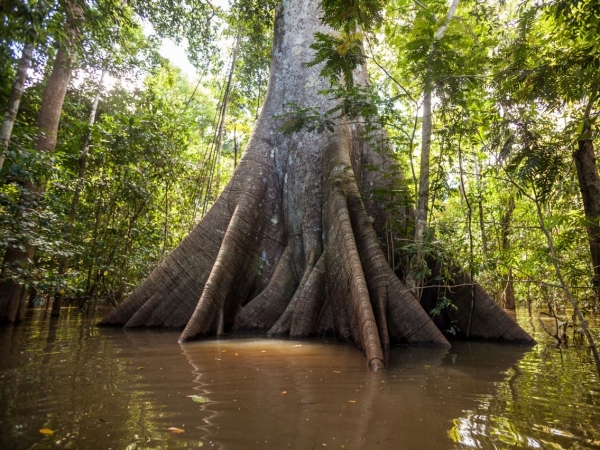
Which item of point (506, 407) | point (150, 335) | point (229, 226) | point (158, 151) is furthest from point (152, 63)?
point (506, 407)

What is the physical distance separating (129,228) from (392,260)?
22.3ft

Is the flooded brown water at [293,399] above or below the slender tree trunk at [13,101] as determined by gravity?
below

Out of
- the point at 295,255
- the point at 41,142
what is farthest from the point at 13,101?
the point at 295,255

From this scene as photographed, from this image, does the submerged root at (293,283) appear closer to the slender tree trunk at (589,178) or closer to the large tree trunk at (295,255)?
the large tree trunk at (295,255)

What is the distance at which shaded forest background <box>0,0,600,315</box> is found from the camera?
12.5 ft

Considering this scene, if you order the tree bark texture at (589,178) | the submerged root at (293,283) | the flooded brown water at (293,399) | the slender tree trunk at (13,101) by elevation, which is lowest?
the flooded brown water at (293,399)

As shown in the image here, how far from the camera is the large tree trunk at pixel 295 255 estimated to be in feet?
15.1

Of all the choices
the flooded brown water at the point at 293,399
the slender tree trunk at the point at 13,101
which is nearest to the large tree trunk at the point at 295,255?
the flooded brown water at the point at 293,399

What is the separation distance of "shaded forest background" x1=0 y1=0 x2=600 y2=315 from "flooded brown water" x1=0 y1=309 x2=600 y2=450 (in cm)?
85

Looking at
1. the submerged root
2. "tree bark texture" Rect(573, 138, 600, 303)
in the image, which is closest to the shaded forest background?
"tree bark texture" Rect(573, 138, 600, 303)

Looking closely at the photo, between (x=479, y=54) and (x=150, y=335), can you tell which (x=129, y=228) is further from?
(x=479, y=54)

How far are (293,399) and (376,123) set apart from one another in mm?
5140

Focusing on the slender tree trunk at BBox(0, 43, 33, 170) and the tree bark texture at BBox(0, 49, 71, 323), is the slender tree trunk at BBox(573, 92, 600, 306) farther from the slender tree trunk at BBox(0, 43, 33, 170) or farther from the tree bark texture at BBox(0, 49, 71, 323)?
the tree bark texture at BBox(0, 49, 71, 323)

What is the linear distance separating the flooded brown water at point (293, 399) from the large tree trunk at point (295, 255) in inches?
32.5
